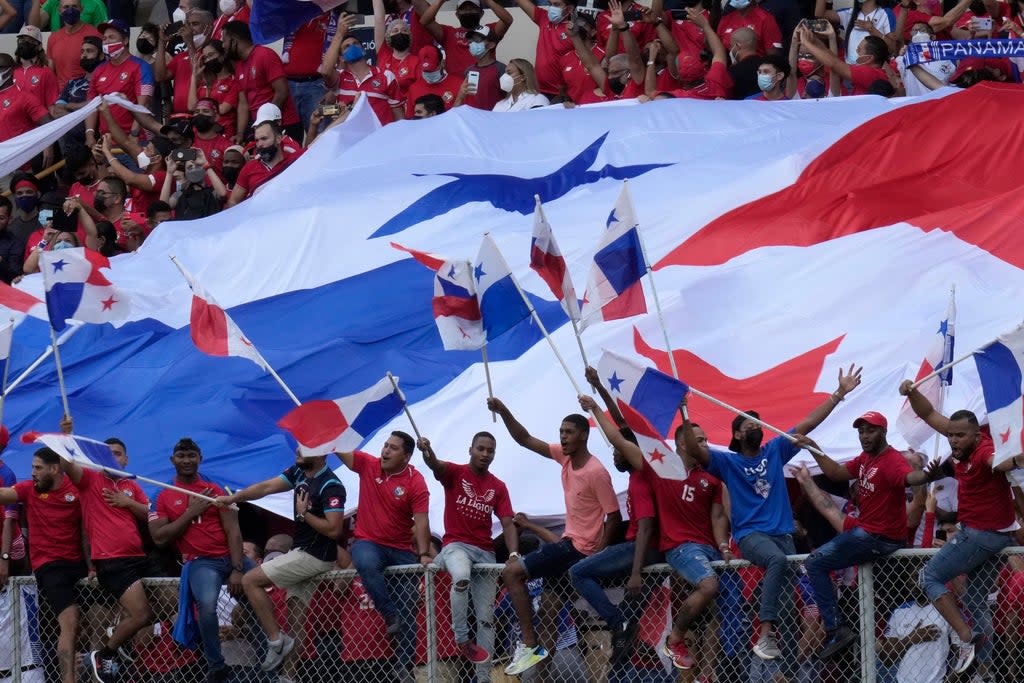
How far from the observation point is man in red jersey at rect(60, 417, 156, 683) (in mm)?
10836

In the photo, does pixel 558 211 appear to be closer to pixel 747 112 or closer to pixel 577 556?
pixel 747 112

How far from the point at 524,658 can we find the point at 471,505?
102 cm

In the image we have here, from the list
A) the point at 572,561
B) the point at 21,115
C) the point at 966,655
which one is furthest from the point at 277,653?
the point at 21,115

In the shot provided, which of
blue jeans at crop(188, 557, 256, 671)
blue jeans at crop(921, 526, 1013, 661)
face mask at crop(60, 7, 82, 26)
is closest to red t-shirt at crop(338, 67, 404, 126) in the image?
face mask at crop(60, 7, 82, 26)

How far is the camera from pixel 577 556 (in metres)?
10.4

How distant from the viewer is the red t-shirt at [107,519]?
10969 mm

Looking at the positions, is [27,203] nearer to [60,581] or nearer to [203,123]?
[203,123]

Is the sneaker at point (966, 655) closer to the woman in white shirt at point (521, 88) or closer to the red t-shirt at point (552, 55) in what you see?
the woman in white shirt at point (521, 88)

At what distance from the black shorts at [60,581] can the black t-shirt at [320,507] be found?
1.35 m

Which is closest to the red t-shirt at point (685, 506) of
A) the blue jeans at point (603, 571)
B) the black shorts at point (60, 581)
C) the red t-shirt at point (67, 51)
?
the blue jeans at point (603, 571)

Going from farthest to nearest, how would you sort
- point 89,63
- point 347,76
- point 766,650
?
point 89,63 → point 347,76 → point 766,650

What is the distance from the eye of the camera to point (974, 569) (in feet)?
31.0

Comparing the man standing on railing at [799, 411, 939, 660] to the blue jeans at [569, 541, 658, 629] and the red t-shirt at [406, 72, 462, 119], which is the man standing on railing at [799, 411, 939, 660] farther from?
the red t-shirt at [406, 72, 462, 119]

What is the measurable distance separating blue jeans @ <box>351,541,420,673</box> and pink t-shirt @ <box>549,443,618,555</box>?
3.06 feet
